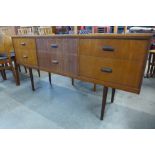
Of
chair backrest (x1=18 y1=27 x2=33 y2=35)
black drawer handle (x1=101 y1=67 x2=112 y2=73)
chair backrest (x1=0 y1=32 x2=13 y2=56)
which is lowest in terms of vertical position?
black drawer handle (x1=101 y1=67 x2=112 y2=73)

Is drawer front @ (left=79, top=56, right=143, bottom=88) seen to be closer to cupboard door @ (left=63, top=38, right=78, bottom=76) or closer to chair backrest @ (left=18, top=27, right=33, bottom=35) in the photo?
cupboard door @ (left=63, top=38, right=78, bottom=76)

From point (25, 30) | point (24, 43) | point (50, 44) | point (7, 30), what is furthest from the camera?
point (7, 30)

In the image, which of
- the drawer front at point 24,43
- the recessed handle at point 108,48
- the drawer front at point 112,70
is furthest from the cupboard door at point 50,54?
the recessed handle at point 108,48

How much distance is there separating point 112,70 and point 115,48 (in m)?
0.17

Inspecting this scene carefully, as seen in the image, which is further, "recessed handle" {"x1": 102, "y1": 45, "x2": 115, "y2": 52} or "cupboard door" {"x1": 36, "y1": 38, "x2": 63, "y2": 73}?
"cupboard door" {"x1": 36, "y1": 38, "x2": 63, "y2": 73}

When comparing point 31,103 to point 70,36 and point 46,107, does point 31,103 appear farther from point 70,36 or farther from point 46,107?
point 70,36

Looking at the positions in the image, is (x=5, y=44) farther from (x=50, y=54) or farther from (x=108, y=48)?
(x=108, y=48)

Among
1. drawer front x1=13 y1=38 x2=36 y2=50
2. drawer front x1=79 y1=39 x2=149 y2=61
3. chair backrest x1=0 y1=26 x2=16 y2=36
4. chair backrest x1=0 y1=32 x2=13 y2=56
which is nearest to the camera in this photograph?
drawer front x1=79 y1=39 x2=149 y2=61

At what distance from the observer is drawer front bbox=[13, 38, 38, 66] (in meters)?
1.55

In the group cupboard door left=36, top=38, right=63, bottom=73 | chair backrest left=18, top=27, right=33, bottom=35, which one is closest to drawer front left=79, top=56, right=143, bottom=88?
cupboard door left=36, top=38, right=63, bottom=73

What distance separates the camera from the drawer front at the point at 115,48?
0.86 meters

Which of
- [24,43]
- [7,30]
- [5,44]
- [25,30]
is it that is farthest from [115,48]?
[7,30]

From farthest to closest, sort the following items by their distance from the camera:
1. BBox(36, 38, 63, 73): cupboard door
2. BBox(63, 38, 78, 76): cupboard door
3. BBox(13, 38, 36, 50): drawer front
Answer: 1. BBox(13, 38, 36, 50): drawer front
2. BBox(36, 38, 63, 73): cupboard door
3. BBox(63, 38, 78, 76): cupboard door

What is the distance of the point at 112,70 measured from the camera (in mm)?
1024
